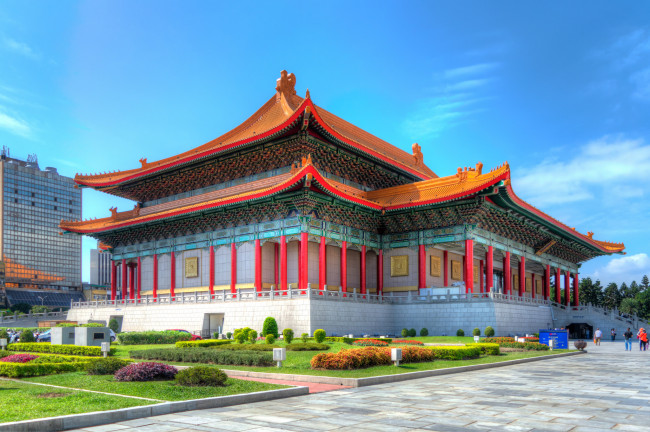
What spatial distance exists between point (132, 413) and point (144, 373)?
4344 mm

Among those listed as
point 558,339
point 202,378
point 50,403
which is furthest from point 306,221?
point 50,403

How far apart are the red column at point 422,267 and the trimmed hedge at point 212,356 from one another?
2164 centimetres

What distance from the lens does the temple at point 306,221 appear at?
3853 centimetres

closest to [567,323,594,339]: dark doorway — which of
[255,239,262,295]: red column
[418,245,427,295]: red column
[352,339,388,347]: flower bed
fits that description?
[418,245,427,295]: red column

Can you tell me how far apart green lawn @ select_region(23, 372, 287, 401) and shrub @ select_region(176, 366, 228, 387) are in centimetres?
25

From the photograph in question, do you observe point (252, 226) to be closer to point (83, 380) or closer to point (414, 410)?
point (83, 380)

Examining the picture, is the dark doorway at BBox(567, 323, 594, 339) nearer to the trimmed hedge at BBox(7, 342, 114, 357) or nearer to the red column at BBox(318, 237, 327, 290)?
the red column at BBox(318, 237, 327, 290)

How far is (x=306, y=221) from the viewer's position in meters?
38.0

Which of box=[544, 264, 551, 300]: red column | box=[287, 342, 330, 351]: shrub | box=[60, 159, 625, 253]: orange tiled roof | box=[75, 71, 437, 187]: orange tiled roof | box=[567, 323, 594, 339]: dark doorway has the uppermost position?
box=[75, 71, 437, 187]: orange tiled roof

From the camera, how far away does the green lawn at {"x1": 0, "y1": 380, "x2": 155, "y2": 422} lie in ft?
34.4

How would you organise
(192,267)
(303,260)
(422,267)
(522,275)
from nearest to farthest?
(303,260), (422,267), (192,267), (522,275)

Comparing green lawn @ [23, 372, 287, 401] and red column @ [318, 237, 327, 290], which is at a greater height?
red column @ [318, 237, 327, 290]

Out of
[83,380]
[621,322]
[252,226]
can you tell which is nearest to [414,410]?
[83,380]

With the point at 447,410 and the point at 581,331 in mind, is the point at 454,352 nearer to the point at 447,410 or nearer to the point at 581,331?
the point at 447,410
